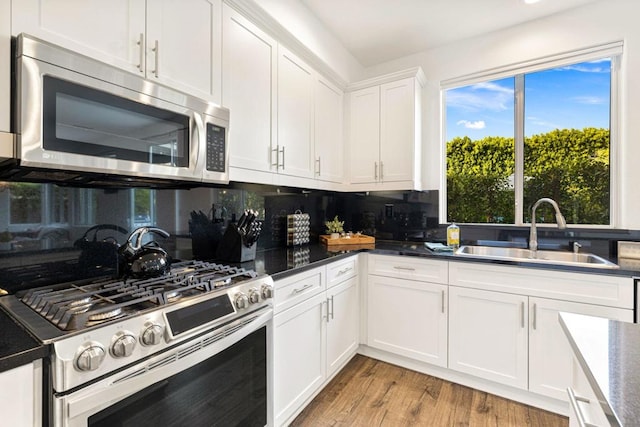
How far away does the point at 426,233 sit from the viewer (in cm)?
282

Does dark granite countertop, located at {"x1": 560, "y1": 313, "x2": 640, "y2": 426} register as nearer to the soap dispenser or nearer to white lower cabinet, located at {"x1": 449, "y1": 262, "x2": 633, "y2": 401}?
white lower cabinet, located at {"x1": 449, "y1": 262, "x2": 633, "y2": 401}

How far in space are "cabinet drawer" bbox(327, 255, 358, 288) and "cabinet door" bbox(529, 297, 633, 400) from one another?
3.79ft

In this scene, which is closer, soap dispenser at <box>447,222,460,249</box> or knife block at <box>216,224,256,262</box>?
knife block at <box>216,224,256,262</box>

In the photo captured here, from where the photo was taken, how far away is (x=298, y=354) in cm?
170

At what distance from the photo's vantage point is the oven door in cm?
81

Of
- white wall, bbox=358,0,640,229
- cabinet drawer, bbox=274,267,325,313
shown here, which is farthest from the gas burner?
white wall, bbox=358,0,640,229

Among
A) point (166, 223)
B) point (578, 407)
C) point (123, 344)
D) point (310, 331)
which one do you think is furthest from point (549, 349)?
point (166, 223)

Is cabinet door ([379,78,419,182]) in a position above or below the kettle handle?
above

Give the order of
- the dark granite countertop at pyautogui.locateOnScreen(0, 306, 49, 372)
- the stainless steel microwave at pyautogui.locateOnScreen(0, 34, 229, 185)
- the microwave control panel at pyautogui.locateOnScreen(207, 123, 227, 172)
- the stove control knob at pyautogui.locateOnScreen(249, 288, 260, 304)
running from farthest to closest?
the microwave control panel at pyautogui.locateOnScreen(207, 123, 227, 172), the stove control knob at pyautogui.locateOnScreen(249, 288, 260, 304), the stainless steel microwave at pyautogui.locateOnScreen(0, 34, 229, 185), the dark granite countertop at pyautogui.locateOnScreen(0, 306, 49, 372)

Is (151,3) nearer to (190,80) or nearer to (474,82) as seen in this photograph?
(190,80)

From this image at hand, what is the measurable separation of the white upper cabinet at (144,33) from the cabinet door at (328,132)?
3.43 feet

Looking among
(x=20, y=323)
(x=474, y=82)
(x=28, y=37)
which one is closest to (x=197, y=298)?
(x=20, y=323)

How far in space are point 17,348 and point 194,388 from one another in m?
0.54

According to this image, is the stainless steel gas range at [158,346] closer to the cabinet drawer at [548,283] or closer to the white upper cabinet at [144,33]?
the white upper cabinet at [144,33]
